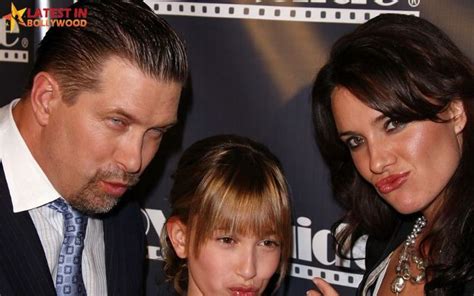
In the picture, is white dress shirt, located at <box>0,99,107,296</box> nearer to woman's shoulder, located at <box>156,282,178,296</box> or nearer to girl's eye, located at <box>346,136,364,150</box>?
woman's shoulder, located at <box>156,282,178,296</box>

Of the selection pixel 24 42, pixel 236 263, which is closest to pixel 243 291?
pixel 236 263

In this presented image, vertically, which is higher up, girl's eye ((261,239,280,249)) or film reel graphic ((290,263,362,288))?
girl's eye ((261,239,280,249))

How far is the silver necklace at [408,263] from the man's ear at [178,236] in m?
0.56

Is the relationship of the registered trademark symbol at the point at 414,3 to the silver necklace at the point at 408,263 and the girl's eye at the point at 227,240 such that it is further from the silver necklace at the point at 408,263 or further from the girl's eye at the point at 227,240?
the girl's eye at the point at 227,240

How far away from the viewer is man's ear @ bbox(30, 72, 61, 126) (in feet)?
6.15

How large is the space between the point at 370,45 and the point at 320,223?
69 centimetres

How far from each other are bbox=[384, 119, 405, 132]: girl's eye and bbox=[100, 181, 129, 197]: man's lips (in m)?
0.65

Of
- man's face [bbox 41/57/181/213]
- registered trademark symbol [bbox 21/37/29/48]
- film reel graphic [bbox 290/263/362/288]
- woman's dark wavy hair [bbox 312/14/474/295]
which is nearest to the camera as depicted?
woman's dark wavy hair [bbox 312/14/474/295]

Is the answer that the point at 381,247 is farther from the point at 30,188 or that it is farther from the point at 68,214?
the point at 30,188

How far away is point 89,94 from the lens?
6.05 ft

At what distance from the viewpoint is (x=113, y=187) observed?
6.26ft

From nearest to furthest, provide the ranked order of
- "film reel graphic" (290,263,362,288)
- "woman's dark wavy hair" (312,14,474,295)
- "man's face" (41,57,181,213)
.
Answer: "woman's dark wavy hair" (312,14,474,295) → "man's face" (41,57,181,213) → "film reel graphic" (290,263,362,288)

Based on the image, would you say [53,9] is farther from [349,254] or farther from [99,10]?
[349,254]

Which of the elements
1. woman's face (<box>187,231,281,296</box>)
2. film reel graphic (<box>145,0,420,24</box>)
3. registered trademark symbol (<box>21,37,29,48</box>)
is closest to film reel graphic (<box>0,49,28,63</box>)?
registered trademark symbol (<box>21,37,29,48</box>)
